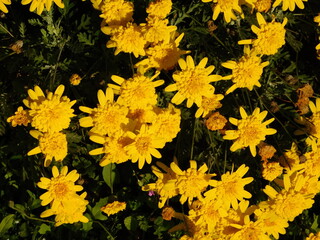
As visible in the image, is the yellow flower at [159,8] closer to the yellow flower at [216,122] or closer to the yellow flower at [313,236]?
the yellow flower at [216,122]

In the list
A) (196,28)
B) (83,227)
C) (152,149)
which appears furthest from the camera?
(83,227)

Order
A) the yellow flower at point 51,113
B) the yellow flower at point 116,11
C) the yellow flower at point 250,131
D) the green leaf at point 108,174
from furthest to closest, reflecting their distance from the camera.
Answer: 1. the green leaf at point 108,174
2. the yellow flower at point 250,131
3. the yellow flower at point 116,11
4. the yellow flower at point 51,113

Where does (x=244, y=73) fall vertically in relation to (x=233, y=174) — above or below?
above

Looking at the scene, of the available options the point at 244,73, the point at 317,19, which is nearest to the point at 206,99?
the point at 244,73

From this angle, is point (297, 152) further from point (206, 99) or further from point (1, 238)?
point (1, 238)

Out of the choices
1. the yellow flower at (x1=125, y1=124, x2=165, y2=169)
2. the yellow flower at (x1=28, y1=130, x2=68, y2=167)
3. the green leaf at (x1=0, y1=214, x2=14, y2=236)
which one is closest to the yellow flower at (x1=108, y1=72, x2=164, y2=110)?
the yellow flower at (x1=125, y1=124, x2=165, y2=169)

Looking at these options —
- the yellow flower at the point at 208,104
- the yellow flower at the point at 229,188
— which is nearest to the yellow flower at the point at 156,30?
the yellow flower at the point at 208,104
